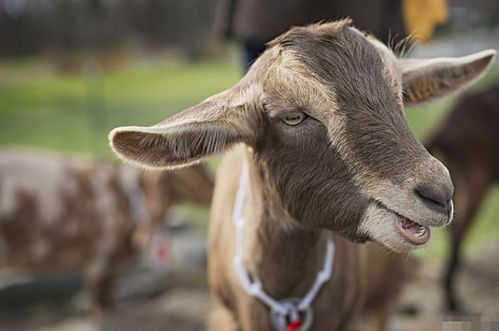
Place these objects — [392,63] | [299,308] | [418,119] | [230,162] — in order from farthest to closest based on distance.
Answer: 1. [418,119]
2. [230,162]
3. [299,308]
4. [392,63]

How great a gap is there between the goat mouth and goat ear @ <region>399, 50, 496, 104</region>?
1.98ft

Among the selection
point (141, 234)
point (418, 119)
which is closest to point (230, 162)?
point (141, 234)

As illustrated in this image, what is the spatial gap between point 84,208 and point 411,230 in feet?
10.3

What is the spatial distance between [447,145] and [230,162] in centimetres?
212

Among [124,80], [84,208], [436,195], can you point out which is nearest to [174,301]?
[84,208]

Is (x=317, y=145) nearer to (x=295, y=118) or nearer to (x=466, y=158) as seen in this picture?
(x=295, y=118)

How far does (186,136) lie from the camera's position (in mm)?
1812

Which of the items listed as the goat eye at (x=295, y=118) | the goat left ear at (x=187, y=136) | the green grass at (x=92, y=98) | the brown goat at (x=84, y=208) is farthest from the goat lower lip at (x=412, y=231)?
the green grass at (x=92, y=98)

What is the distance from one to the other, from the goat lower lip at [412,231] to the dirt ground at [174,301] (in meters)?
2.34

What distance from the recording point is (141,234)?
4.50 meters

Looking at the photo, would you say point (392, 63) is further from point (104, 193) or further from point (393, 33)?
point (104, 193)

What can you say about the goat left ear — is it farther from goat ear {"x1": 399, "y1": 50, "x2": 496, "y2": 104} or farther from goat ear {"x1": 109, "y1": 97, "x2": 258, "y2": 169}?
goat ear {"x1": 399, "y1": 50, "x2": 496, "y2": 104}

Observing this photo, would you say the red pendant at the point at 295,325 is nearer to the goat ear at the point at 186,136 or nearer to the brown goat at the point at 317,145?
the brown goat at the point at 317,145

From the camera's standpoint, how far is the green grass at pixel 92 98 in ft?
29.4
